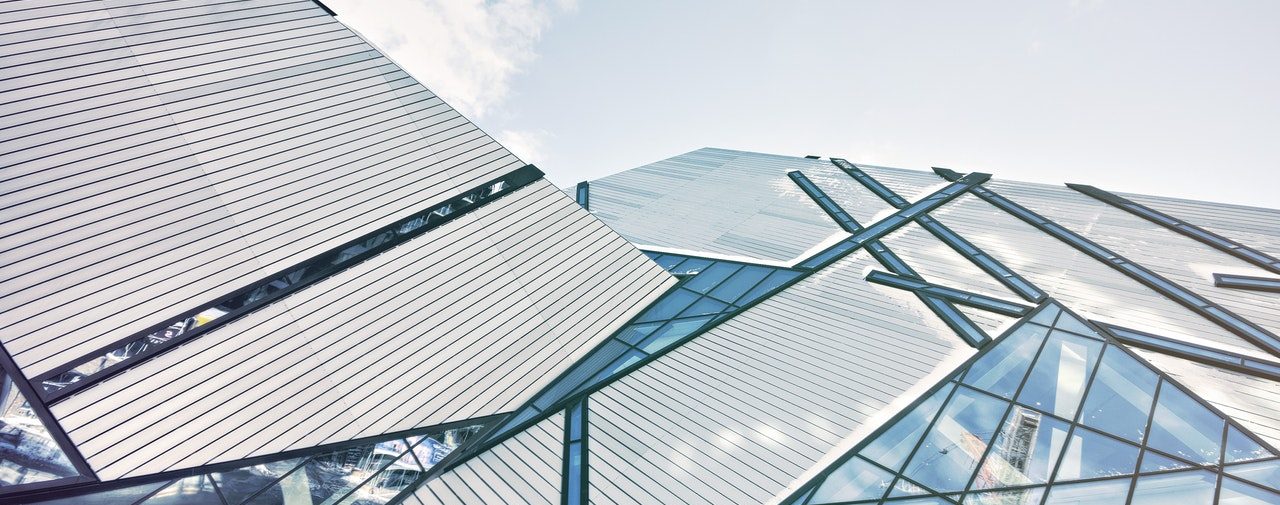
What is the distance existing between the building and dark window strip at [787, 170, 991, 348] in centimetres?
19

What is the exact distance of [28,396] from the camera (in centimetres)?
757

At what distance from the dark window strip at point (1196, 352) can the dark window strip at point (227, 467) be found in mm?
15851

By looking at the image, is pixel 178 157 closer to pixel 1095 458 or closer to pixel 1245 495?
pixel 1095 458

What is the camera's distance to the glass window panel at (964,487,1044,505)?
8.08 metres

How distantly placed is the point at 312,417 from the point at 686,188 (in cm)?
2144

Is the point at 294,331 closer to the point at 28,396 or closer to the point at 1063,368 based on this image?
the point at 28,396

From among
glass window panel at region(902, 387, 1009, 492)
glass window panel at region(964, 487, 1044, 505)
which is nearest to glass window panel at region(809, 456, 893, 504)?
glass window panel at region(902, 387, 1009, 492)

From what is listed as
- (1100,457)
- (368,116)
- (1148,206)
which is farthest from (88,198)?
(1148,206)

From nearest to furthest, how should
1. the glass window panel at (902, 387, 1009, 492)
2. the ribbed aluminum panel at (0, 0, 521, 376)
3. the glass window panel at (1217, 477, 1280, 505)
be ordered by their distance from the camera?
the glass window panel at (1217, 477, 1280, 505) < the ribbed aluminum panel at (0, 0, 521, 376) < the glass window panel at (902, 387, 1009, 492)

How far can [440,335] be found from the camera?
11219mm

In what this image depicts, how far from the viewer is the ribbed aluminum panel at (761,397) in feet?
30.1

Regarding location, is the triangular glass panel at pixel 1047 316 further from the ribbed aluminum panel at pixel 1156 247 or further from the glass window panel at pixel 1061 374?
the ribbed aluminum panel at pixel 1156 247

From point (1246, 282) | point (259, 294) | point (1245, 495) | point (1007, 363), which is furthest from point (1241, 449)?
point (259, 294)

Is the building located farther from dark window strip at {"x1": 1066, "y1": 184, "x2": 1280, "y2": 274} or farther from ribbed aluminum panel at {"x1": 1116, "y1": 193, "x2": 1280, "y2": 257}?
ribbed aluminum panel at {"x1": 1116, "y1": 193, "x2": 1280, "y2": 257}
